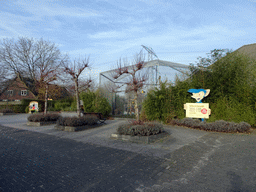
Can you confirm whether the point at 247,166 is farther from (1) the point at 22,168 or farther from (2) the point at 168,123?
(2) the point at 168,123

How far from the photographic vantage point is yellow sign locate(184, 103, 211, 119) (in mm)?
8902

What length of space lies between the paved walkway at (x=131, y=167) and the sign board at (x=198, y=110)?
9.98ft

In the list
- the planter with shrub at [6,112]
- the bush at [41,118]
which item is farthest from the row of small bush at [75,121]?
the planter with shrub at [6,112]

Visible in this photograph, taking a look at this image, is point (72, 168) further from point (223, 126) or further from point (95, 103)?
point (95, 103)

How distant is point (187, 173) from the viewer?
351 centimetres

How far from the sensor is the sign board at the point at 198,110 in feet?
29.2

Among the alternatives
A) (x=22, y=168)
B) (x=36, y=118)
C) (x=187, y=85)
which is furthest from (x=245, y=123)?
(x=36, y=118)

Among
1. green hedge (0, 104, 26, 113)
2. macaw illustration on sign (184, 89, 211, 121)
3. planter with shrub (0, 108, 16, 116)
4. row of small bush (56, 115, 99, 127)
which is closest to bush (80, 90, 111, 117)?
row of small bush (56, 115, 99, 127)

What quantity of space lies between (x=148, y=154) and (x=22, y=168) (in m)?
3.15

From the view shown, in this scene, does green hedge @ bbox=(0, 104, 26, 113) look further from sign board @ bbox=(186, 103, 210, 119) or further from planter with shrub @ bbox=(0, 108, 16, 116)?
sign board @ bbox=(186, 103, 210, 119)

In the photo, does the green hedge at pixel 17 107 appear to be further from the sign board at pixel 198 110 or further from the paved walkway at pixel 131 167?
the sign board at pixel 198 110

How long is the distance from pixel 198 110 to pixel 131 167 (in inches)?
258

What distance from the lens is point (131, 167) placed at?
3.84 metres

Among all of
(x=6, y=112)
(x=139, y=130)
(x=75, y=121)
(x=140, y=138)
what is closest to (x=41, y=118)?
(x=75, y=121)
